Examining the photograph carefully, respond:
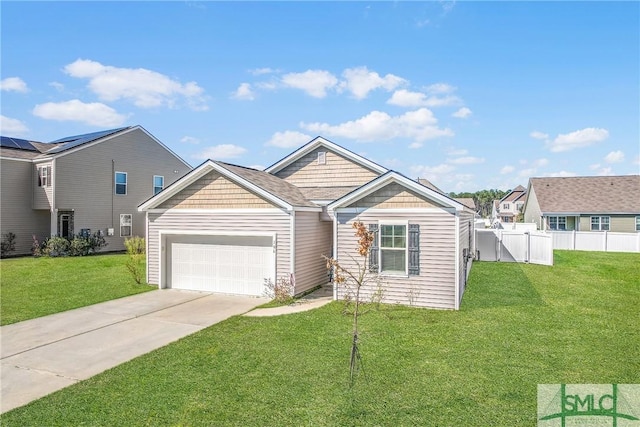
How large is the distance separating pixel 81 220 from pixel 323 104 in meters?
16.9

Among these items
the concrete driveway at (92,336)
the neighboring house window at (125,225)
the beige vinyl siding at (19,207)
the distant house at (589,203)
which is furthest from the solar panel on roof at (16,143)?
the distant house at (589,203)

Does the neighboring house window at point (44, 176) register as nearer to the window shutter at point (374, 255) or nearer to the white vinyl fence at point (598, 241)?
the window shutter at point (374, 255)

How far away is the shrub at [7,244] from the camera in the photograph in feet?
69.4

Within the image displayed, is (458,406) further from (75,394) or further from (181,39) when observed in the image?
(181,39)

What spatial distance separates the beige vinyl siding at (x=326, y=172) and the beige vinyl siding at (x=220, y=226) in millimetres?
5287

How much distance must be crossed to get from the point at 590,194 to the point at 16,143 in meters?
42.6

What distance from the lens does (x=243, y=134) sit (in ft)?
64.9

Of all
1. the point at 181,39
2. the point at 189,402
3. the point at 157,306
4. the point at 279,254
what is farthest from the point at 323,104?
the point at 189,402

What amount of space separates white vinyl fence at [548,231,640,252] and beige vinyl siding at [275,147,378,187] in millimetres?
14747

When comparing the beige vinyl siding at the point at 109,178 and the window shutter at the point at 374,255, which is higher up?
the beige vinyl siding at the point at 109,178

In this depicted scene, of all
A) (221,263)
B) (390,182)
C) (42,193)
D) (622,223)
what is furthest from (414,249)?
(622,223)

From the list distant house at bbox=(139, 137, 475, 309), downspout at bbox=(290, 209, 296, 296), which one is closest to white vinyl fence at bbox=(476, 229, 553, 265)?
distant house at bbox=(139, 137, 475, 309)

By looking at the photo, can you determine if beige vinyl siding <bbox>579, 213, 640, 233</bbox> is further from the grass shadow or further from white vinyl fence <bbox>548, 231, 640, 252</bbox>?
the grass shadow

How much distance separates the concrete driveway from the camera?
589 cm
